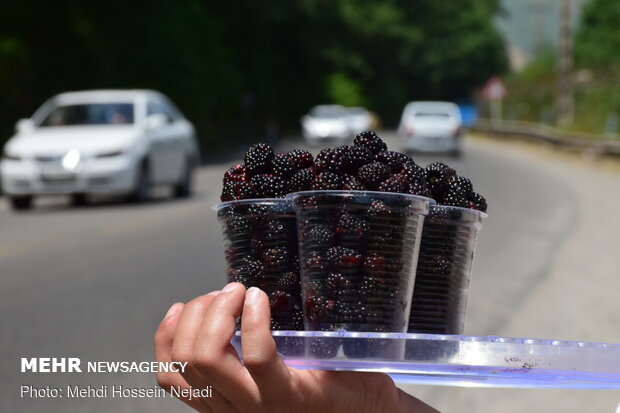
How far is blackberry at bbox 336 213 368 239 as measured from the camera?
1.93 metres

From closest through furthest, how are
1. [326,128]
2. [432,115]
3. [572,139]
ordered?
[432,115] < [572,139] < [326,128]

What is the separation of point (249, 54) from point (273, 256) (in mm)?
62050

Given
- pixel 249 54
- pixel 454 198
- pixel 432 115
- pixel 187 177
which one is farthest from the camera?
pixel 249 54

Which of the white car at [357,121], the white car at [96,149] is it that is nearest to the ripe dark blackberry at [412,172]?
the white car at [96,149]

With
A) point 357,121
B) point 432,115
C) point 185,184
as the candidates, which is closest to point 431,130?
point 432,115

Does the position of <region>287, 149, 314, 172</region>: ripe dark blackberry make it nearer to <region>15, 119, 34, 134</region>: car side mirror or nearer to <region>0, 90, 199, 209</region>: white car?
<region>0, 90, 199, 209</region>: white car

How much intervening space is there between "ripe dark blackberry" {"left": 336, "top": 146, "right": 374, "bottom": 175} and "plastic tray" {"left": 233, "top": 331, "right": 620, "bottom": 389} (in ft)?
1.05

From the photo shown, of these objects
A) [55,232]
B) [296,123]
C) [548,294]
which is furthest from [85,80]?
[296,123]

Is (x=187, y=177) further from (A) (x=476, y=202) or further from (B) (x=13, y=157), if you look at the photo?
(A) (x=476, y=202)

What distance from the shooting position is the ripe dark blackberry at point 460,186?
2.16 m

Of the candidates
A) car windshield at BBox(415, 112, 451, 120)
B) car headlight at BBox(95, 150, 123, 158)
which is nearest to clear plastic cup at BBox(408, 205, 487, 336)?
car headlight at BBox(95, 150, 123, 158)

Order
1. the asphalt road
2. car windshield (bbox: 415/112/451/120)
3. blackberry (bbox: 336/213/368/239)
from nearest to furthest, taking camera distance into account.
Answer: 1. blackberry (bbox: 336/213/368/239)
2. the asphalt road
3. car windshield (bbox: 415/112/451/120)

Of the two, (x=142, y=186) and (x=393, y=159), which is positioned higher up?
(x=393, y=159)

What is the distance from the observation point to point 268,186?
2.10 meters
